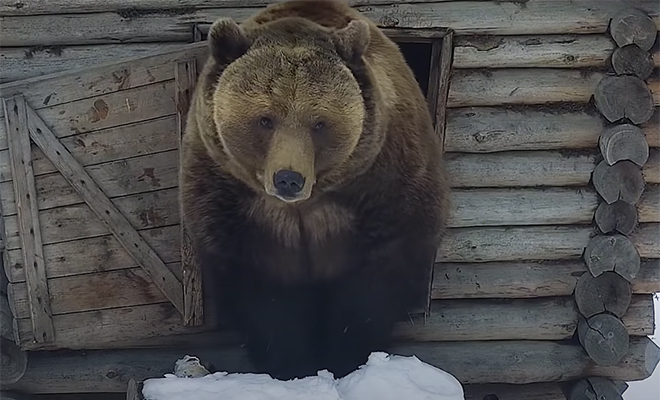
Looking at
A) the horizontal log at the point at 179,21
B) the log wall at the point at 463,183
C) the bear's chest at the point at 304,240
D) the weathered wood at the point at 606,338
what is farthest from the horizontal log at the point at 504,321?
the horizontal log at the point at 179,21

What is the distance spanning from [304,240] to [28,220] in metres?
1.40

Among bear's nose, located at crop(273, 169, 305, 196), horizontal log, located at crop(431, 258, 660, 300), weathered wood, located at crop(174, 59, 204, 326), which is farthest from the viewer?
horizontal log, located at crop(431, 258, 660, 300)

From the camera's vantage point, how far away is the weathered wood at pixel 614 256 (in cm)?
457

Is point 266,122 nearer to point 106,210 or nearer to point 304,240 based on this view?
point 304,240

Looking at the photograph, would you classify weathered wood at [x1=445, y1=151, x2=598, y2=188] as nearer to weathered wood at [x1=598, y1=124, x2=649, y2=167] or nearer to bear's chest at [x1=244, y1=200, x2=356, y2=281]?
weathered wood at [x1=598, y1=124, x2=649, y2=167]

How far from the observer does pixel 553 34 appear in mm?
4465

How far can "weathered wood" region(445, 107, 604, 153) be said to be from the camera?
14.9 feet

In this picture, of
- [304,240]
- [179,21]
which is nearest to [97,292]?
[304,240]

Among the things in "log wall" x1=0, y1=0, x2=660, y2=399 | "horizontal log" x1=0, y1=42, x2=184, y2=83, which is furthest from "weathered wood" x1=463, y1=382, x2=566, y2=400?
"horizontal log" x1=0, y1=42, x2=184, y2=83

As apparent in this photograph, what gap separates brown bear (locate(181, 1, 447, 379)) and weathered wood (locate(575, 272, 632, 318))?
100cm

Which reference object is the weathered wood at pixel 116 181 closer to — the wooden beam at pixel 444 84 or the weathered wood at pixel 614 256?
the wooden beam at pixel 444 84

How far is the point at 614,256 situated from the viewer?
15.1 ft

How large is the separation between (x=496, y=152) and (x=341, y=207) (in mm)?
1242

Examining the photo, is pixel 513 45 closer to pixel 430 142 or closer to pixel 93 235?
pixel 430 142
